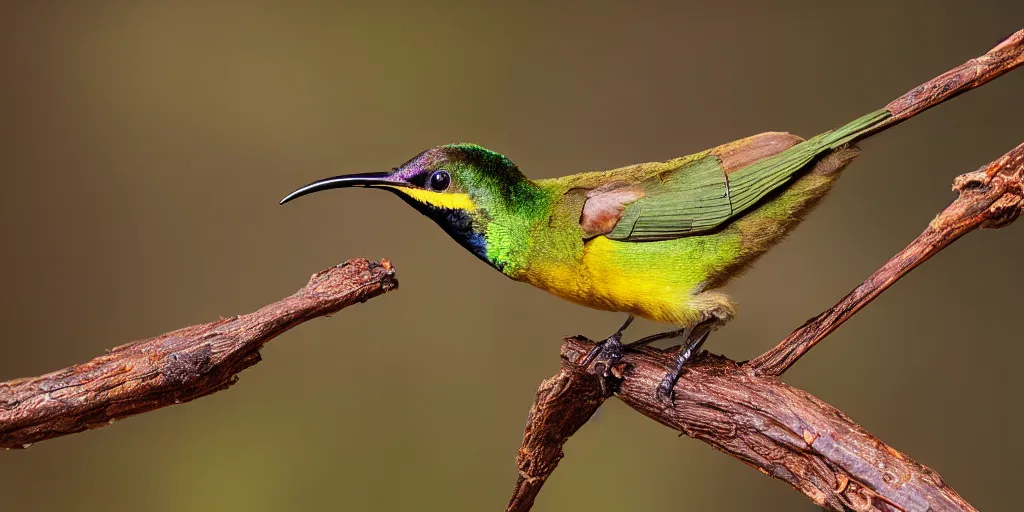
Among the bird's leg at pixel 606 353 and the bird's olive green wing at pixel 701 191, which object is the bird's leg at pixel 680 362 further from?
the bird's olive green wing at pixel 701 191

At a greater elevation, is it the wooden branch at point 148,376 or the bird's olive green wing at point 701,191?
the bird's olive green wing at point 701,191

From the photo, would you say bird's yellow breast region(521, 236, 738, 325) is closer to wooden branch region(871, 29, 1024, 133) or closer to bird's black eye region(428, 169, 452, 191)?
bird's black eye region(428, 169, 452, 191)

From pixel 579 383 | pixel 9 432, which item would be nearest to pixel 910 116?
pixel 579 383

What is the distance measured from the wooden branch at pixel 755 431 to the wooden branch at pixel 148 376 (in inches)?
31.0

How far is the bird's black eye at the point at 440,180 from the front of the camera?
2.47 m

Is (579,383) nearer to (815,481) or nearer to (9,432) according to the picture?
(815,481)

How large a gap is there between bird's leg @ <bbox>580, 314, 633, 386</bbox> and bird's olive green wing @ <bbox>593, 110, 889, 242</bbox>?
1.17ft

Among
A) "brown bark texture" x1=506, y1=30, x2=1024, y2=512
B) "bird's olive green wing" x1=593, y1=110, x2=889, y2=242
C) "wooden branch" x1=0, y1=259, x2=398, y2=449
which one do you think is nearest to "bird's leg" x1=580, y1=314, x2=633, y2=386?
"brown bark texture" x1=506, y1=30, x2=1024, y2=512

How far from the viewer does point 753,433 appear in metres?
2.42

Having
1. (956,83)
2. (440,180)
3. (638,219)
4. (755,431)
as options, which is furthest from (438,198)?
(956,83)

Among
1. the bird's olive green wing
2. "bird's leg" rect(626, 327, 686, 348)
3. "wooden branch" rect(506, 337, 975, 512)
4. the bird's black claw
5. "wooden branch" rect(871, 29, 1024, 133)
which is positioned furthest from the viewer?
"bird's leg" rect(626, 327, 686, 348)

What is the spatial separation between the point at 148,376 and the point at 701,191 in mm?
1622

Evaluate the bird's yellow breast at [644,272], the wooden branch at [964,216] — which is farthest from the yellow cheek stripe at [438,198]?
the wooden branch at [964,216]

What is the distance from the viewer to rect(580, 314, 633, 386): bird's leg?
265 centimetres
